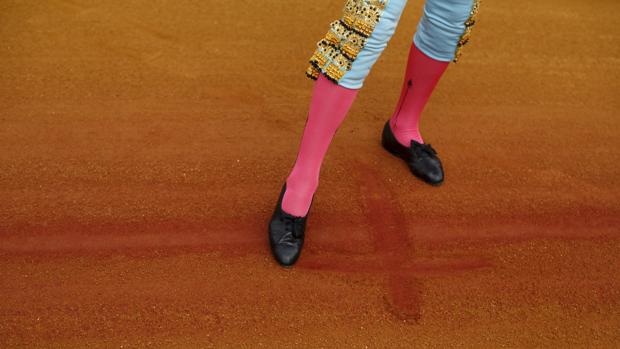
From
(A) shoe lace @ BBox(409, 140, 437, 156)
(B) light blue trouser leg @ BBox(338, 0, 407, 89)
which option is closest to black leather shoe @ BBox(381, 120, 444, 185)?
(A) shoe lace @ BBox(409, 140, 437, 156)

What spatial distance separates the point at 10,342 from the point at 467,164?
148 centimetres

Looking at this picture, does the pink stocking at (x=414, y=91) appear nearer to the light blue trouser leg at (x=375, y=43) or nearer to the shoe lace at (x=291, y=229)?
the light blue trouser leg at (x=375, y=43)

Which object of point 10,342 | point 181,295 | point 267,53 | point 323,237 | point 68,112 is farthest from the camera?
point 267,53

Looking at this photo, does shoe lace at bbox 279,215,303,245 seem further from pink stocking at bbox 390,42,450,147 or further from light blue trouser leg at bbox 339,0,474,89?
pink stocking at bbox 390,42,450,147

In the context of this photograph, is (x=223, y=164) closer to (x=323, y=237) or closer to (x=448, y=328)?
(x=323, y=237)

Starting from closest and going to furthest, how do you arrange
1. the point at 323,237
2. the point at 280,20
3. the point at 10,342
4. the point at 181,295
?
the point at 10,342, the point at 181,295, the point at 323,237, the point at 280,20

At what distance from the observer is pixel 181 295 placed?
1.37 metres

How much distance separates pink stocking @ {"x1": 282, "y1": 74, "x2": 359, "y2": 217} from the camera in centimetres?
130

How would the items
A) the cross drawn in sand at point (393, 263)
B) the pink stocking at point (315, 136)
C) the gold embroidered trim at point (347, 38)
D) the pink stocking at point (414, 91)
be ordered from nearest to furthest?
the gold embroidered trim at point (347, 38)
the pink stocking at point (315, 136)
the cross drawn in sand at point (393, 263)
the pink stocking at point (414, 91)

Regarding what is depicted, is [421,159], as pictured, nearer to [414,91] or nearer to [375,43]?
[414,91]

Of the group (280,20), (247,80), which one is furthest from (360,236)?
(280,20)

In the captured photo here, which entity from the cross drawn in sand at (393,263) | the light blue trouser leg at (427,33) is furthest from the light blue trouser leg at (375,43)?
the cross drawn in sand at (393,263)

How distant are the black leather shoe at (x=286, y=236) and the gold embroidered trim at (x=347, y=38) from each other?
0.44 m

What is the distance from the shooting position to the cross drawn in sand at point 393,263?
1425 millimetres
